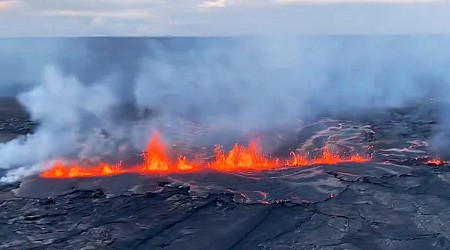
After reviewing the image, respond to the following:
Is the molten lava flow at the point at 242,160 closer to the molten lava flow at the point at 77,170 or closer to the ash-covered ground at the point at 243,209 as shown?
the ash-covered ground at the point at 243,209

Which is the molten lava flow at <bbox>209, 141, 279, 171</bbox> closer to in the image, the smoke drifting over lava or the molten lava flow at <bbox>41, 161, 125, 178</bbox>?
the smoke drifting over lava

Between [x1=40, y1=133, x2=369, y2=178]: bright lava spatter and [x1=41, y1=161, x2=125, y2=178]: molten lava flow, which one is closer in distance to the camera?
[x1=41, y1=161, x2=125, y2=178]: molten lava flow

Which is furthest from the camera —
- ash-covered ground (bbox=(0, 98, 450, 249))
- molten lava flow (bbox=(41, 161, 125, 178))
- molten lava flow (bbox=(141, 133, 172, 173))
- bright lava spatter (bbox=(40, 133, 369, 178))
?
molten lava flow (bbox=(141, 133, 172, 173))

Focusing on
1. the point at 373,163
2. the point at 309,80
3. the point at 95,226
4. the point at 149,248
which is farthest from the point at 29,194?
the point at 309,80

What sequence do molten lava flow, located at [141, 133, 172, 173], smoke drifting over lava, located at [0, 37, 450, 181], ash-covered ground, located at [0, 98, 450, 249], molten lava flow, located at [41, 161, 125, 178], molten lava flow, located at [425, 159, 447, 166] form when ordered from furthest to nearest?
smoke drifting over lava, located at [0, 37, 450, 181]
molten lava flow, located at [141, 133, 172, 173]
molten lava flow, located at [425, 159, 447, 166]
molten lava flow, located at [41, 161, 125, 178]
ash-covered ground, located at [0, 98, 450, 249]

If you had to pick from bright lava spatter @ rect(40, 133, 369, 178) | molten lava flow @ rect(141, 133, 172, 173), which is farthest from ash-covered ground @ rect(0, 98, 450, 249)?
molten lava flow @ rect(141, 133, 172, 173)

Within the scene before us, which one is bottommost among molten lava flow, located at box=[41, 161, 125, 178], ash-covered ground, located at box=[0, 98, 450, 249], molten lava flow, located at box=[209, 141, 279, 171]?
ash-covered ground, located at box=[0, 98, 450, 249]

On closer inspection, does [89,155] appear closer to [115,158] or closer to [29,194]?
[115,158]

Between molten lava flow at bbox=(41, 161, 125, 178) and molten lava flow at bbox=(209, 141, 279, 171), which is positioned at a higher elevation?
molten lava flow at bbox=(41, 161, 125, 178)
